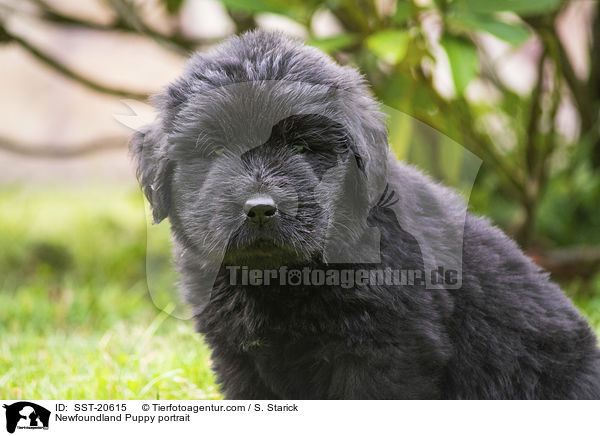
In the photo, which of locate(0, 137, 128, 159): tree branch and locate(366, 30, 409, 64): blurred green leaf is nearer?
locate(366, 30, 409, 64): blurred green leaf

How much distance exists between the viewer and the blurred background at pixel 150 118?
169 inches

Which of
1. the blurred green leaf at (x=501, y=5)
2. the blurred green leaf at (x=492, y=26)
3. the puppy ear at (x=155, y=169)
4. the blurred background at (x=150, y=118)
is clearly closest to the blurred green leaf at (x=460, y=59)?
the blurred background at (x=150, y=118)

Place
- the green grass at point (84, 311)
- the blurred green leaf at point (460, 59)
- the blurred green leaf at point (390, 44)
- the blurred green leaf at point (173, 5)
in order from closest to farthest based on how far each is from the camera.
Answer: the green grass at point (84, 311)
the blurred green leaf at point (390, 44)
the blurred green leaf at point (460, 59)
the blurred green leaf at point (173, 5)

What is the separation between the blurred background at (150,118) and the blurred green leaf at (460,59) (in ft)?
0.04

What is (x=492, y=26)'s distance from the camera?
14.4 feet

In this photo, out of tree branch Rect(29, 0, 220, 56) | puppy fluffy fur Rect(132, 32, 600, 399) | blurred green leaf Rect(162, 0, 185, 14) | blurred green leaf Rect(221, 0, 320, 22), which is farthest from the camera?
blurred green leaf Rect(162, 0, 185, 14)

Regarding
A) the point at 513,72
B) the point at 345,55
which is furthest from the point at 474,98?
the point at 345,55

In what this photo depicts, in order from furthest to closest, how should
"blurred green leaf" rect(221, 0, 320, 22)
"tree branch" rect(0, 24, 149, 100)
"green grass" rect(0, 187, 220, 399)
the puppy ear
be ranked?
"tree branch" rect(0, 24, 149, 100) → "blurred green leaf" rect(221, 0, 320, 22) → "green grass" rect(0, 187, 220, 399) → the puppy ear

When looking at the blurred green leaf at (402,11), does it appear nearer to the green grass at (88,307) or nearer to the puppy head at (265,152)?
the puppy head at (265,152)

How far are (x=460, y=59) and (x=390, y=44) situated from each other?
55cm

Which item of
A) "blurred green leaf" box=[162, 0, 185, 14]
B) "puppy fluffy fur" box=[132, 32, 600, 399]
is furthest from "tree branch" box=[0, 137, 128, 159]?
"puppy fluffy fur" box=[132, 32, 600, 399]

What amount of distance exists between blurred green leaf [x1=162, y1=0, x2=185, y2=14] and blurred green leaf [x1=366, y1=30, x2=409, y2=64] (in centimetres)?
267
